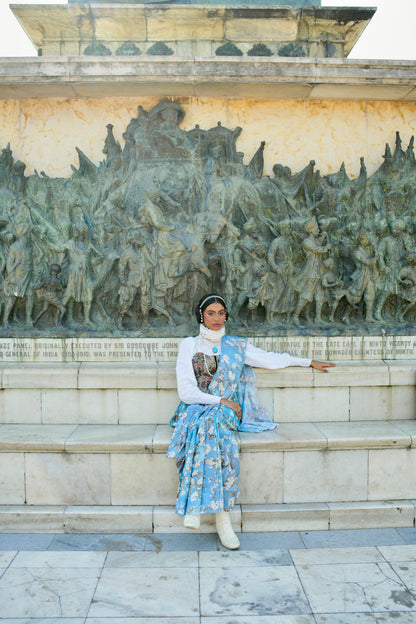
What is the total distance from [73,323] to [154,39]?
4281 mm

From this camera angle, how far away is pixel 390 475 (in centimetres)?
566

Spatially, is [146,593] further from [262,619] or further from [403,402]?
[403,402]

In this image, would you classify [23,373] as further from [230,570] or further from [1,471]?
[230,570]

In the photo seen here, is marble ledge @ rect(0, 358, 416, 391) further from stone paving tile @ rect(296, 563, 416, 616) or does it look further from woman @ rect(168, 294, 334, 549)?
stone paving tile @ rect(296, 563, 416, 616)

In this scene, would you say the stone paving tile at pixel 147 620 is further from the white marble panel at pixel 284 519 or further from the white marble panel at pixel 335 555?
the white marble panel at pixel 284 519

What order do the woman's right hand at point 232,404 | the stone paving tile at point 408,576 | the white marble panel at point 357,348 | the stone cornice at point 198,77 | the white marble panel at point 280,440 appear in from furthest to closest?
the white marble panel at point 357,348 < the stone cornice at point 198,77 < the white marble panel at point 280,440 < the woman's right hand at point 232,404 < the stone paving tile at point 408,576

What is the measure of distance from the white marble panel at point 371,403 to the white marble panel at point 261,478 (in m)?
1.35

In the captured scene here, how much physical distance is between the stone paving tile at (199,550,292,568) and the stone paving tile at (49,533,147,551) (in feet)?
2.18

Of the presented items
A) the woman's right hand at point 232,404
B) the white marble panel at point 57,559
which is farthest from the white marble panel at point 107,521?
the woman's right hand at point 232,404

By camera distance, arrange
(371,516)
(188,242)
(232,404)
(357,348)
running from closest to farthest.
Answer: (232,404) < (371,516) < (188,242) < (357,348)

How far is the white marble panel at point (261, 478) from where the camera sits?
18.1 feet

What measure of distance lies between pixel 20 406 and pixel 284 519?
127 inches

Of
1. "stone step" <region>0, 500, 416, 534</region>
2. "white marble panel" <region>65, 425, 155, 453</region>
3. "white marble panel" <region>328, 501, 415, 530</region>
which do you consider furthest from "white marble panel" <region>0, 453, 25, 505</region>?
"white marble panel" <region>328, 501, 415, 530</region>

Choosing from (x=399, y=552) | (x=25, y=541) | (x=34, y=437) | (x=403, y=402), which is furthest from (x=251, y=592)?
(x=403, y=402)
